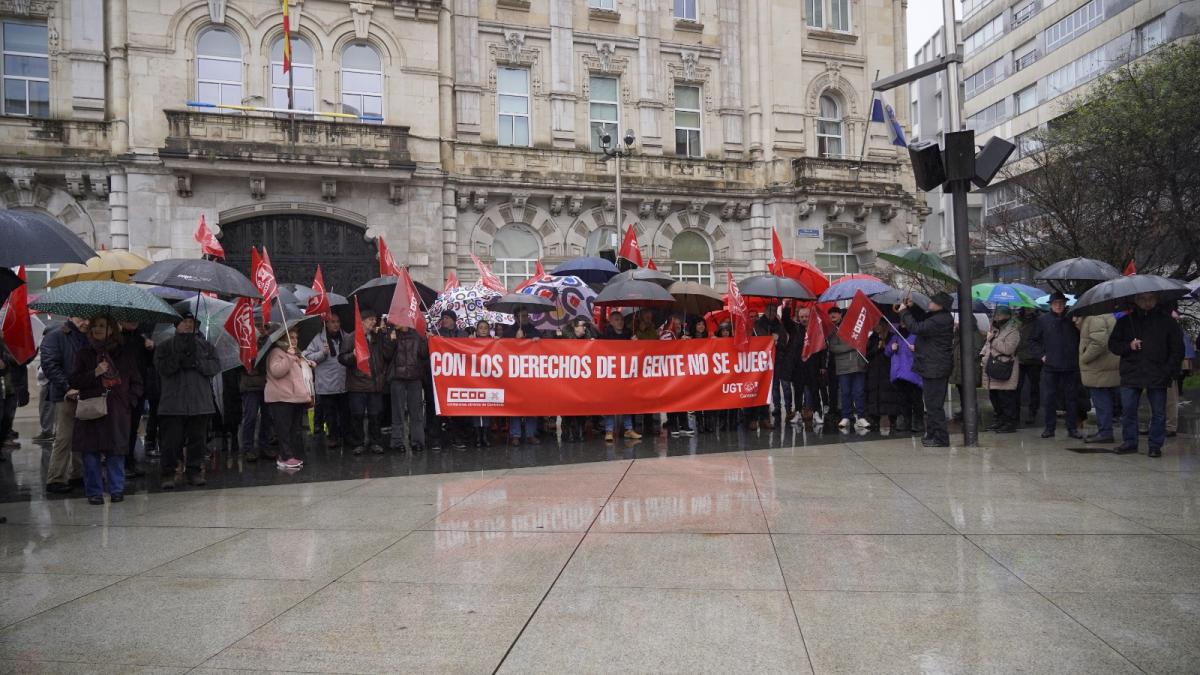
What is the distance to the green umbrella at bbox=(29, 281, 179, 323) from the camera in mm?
7445

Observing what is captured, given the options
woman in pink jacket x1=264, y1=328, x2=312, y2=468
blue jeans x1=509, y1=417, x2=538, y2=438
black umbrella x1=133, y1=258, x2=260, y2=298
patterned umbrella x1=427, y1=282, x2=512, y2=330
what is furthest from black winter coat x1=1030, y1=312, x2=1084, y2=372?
black umbrella x1=133, y1=258, x2=260, y2=298

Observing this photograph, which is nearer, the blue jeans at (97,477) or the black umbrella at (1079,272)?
the blue jeans at (97,477)

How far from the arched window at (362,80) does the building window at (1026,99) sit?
40133 mm

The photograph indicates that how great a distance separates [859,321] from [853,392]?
4.66 ft

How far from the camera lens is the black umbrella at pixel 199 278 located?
871 centimetres

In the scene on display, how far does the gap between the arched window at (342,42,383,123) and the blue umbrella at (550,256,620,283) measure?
1013cm

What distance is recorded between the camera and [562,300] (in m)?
14.0

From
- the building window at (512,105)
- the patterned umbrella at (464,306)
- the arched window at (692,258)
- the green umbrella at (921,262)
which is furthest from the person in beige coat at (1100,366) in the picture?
the building window at (512,105)

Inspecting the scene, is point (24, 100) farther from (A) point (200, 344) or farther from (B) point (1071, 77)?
(B) point (1071, 77)

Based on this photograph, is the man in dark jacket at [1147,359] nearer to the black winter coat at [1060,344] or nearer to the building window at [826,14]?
the black winter coat at [1060,344]

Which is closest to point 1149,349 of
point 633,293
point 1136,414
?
point 1136,414

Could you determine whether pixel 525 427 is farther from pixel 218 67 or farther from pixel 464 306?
pixel 218 67

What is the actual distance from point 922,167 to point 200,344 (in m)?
9.13

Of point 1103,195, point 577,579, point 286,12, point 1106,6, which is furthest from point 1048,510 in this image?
point 1106,6
